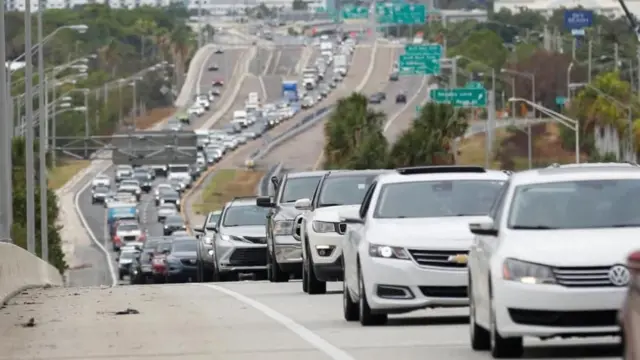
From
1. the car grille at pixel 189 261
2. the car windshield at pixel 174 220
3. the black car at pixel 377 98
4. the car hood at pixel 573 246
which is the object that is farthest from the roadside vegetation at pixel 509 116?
the car hood at pixel 573 246

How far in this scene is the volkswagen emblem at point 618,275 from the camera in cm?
1422

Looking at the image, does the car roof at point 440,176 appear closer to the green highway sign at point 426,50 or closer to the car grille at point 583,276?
the car grille at point 583,276

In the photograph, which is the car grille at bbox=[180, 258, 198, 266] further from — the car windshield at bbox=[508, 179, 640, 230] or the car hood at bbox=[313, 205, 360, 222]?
the car windshield at bbox=[508, 179, 640, 230]

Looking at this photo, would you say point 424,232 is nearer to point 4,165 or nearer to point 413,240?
point 413,240

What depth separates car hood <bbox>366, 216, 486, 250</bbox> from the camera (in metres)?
18.8

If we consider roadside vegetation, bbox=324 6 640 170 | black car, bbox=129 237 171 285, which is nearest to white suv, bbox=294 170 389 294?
black car, bbox=129 237 171 285

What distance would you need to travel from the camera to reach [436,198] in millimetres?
20156

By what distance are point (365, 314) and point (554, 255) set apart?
5.43 meters

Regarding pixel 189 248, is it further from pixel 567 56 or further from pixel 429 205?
pixel 567 56

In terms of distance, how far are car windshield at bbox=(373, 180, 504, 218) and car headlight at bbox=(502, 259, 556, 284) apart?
5.13 meters

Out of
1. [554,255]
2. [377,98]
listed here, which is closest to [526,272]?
[554,255]

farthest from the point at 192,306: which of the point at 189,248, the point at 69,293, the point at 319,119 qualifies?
the point at 319,119

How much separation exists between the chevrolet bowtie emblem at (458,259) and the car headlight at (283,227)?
1197 cm

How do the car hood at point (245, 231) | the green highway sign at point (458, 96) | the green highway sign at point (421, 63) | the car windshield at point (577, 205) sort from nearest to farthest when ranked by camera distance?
the car windshield at point (577, 205)
the car hood at point (245, 231)
the green highway sign at point (458, 96)
the green highway sign at point (421, 63)
